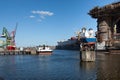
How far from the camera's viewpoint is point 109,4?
153 m

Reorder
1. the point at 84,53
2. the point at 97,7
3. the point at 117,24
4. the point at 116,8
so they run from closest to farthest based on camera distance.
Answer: the point at 84,53, the point at 116,8, the point at 97,7, the point at 117,24

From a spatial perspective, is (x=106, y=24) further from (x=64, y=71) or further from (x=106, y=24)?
(x=64, y=71)

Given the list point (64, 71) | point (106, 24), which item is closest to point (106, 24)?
point (106, 24)

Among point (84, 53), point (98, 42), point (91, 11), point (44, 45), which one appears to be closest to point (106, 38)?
point (98, 42)

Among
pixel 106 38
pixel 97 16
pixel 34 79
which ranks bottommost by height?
pixel 34 79

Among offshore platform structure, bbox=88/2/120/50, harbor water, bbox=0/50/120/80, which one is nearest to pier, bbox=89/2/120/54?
offshore platform structure, bbox=88/2/120/50

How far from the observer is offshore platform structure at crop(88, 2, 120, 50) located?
6014 inches

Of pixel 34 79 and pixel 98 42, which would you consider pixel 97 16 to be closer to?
pixel 98 42

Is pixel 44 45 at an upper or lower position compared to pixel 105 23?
lower

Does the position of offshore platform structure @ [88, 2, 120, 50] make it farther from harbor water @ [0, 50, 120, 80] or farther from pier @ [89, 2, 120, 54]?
harbor water @ [0, 50, 120, 80]

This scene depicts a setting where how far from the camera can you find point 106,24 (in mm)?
160000

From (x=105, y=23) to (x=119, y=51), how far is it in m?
28.9

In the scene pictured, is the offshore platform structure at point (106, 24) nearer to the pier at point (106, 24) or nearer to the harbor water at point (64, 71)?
the pier at point (106, 24)

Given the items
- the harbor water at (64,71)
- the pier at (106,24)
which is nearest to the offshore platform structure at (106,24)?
the pier at (106,24)
